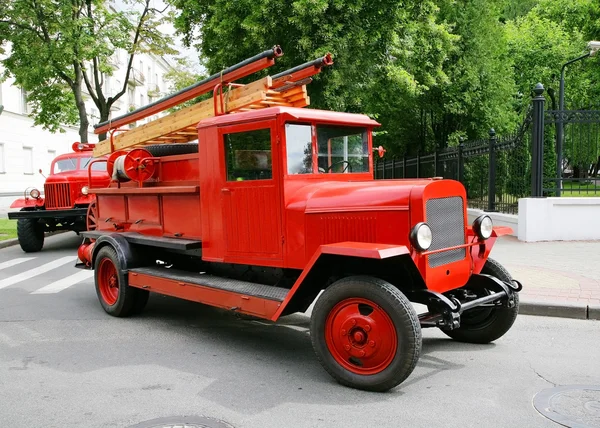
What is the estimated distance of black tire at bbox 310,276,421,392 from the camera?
3961 mm

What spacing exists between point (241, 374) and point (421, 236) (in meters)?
1.85

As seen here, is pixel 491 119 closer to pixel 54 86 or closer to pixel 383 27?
pixel 383 27

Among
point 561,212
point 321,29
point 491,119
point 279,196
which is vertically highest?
point 321,29

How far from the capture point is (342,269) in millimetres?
4758

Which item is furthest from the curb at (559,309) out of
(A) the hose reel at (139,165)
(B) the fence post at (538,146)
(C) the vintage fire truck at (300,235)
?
(B) the fence post at (538,146)

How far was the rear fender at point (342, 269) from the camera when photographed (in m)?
4.26

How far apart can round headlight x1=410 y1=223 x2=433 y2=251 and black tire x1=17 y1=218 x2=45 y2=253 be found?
34.9ft

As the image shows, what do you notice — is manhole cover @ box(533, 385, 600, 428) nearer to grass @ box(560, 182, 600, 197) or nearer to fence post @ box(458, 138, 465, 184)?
grass @ box(560, 182, 600, 197)

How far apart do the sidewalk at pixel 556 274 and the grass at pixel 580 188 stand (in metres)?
1.02

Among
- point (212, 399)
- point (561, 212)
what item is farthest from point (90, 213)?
point (561, 212)

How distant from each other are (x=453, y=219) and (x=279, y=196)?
1.55 m

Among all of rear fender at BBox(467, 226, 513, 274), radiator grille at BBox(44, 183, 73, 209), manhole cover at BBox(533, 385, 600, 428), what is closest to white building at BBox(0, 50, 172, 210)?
radiator grille at BBox(44, 183, 73, 209)

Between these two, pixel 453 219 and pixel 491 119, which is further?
pixel 491 119

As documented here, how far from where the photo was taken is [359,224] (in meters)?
4.58
